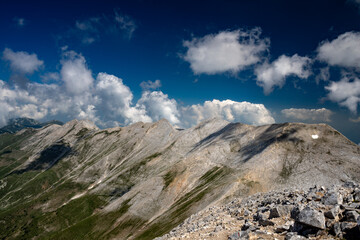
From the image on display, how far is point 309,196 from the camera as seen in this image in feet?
90.5

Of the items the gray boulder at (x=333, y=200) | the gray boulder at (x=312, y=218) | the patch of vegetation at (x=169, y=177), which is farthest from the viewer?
the patch of vegetation at (x=169, y=177)

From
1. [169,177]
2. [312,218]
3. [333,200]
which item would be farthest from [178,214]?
[312,218]

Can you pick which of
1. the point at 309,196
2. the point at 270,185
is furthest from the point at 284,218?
the point at 270,185

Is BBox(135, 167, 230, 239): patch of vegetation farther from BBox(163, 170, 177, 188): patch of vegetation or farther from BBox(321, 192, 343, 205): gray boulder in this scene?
BBox(321, 192, 343, 205): gray boulder

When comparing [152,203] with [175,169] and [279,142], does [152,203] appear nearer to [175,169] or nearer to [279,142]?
[175,169]

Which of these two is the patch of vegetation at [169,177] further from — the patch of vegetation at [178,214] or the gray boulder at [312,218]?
the gray boulder at [312,218]

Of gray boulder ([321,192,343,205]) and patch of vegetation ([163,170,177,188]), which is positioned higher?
A: patch of vegetation ([163,170,177,188])

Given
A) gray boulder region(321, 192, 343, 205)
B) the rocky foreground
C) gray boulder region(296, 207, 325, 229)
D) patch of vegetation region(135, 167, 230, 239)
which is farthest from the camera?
patch of vegetation region(135, 167, 230, 239)

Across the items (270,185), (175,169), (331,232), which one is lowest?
(270,185)

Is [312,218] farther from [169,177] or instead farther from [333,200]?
[169,177]

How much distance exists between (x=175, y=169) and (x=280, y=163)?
90.3 metres

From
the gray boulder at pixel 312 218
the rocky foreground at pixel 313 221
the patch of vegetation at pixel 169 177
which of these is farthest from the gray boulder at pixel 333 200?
the patch of vegetation at pixel 169 177

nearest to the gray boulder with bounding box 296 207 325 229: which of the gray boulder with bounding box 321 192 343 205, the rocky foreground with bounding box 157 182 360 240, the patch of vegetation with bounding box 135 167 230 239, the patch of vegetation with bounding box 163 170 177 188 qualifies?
the rocky foreground with bounding box 157 182 360 240

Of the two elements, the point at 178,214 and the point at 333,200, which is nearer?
the point at 333,200
